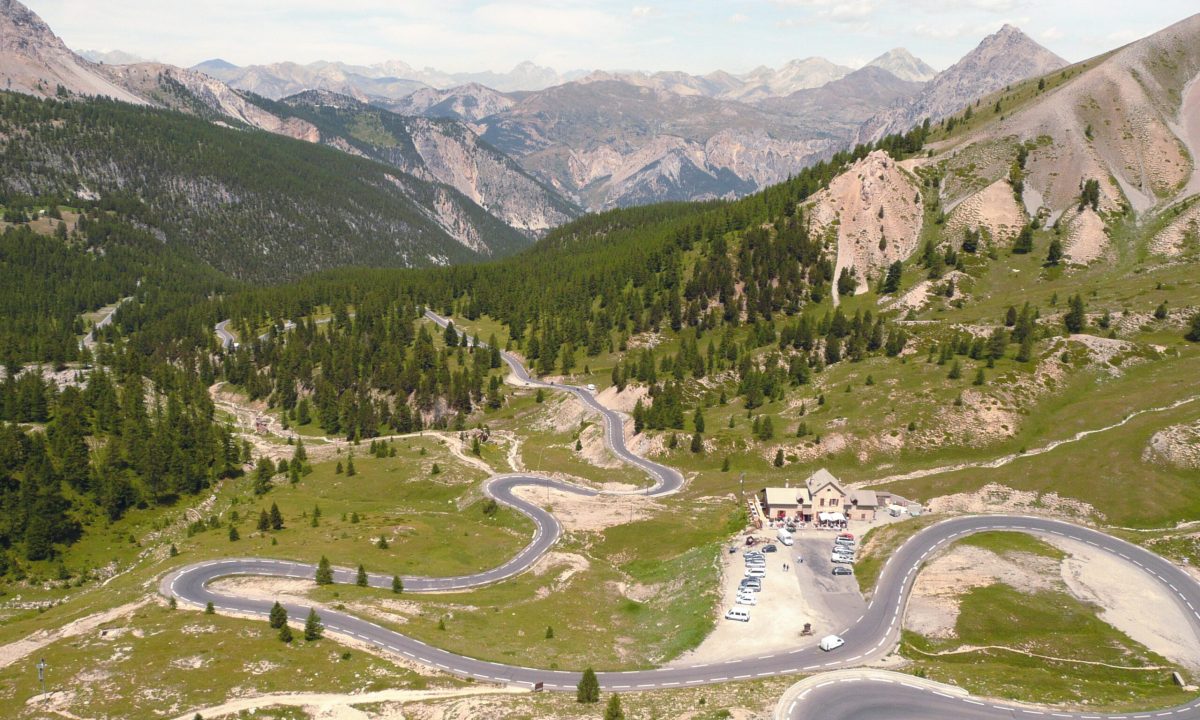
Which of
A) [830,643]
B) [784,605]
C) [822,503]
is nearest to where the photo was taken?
[830,643]

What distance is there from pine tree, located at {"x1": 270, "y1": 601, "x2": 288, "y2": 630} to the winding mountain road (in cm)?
371

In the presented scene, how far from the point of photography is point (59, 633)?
73000 mm

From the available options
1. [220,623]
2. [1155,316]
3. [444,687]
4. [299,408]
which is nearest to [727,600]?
[444,687]

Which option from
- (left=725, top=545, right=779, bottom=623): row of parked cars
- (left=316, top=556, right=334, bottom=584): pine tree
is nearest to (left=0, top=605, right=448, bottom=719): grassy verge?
(left=316, top=556, right=334, bottom=584): pine tree

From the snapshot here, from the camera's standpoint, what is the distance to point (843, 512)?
106125 mm

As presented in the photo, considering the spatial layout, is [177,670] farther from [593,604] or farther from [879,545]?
[879,545]

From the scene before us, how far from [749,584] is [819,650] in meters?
14.5

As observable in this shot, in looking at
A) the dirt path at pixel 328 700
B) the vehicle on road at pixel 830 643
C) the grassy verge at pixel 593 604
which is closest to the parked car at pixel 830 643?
the vehicle on road at pixel 830 643

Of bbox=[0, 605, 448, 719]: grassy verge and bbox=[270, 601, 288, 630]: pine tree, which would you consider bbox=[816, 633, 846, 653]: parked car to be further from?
bbox=[270, 601, 288, 630]: pine tree

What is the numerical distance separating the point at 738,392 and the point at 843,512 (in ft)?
219

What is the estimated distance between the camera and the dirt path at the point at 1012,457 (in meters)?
118

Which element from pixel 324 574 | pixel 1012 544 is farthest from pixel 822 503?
pixel 324 574

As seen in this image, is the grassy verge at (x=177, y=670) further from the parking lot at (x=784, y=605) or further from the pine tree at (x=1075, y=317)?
the pine tree at (x=1075, y=317)

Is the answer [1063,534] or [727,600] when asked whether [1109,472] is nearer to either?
[1063,534]
